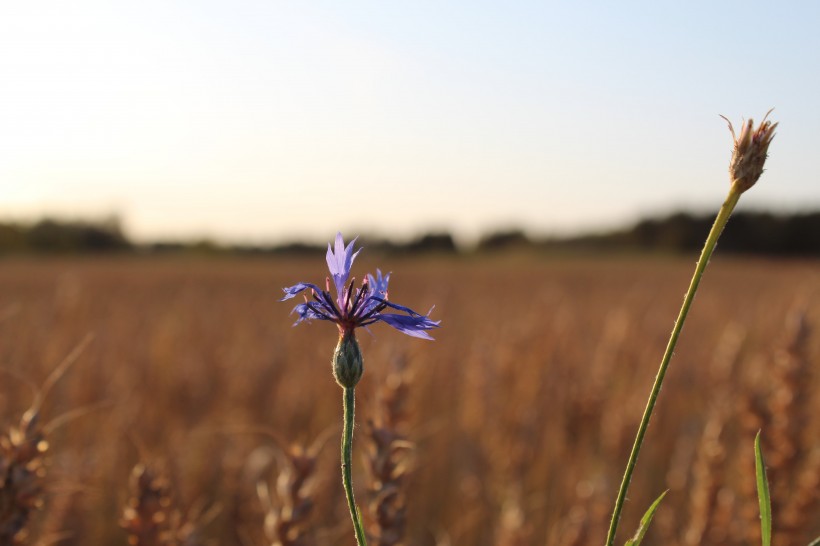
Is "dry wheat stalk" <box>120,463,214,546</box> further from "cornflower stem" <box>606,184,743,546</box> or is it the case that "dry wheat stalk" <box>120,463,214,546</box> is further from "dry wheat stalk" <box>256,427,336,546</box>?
"cornflower stem" <box>606,184,743,546</box>

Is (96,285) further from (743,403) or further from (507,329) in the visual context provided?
(743,403)

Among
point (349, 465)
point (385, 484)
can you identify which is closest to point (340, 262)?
point (349, 465)

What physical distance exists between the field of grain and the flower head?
35cm

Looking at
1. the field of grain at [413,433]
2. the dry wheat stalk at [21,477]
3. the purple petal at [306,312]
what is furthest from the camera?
the field of grain at [413,433]

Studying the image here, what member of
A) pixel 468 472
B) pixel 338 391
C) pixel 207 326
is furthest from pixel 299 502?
pixel 207 326

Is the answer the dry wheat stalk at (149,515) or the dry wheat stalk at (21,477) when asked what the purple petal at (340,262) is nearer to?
the dry wheat stalk at (21,477)

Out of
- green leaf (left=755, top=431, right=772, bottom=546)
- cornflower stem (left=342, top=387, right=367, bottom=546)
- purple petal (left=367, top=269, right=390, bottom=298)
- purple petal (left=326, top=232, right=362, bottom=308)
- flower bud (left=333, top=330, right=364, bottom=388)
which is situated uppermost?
purple petal (left=326, top=232, right=362, bottom=308)

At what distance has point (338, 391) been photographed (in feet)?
15.4

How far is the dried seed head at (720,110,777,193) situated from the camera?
56 centimetres

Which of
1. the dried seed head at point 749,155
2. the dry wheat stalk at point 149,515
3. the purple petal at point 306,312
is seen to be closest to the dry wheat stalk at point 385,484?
the dry wheat stalk at point 149,515

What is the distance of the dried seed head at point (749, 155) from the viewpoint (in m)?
0.56

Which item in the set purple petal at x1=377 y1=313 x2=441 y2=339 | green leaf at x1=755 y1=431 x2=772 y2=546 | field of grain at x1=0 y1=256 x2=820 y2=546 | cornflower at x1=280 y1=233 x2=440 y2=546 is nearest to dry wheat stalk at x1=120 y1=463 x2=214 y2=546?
field of grain at x1=0 y1=256 x2=820 y2=546

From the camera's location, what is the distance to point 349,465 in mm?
562

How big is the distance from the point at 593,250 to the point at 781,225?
10.3 metres
